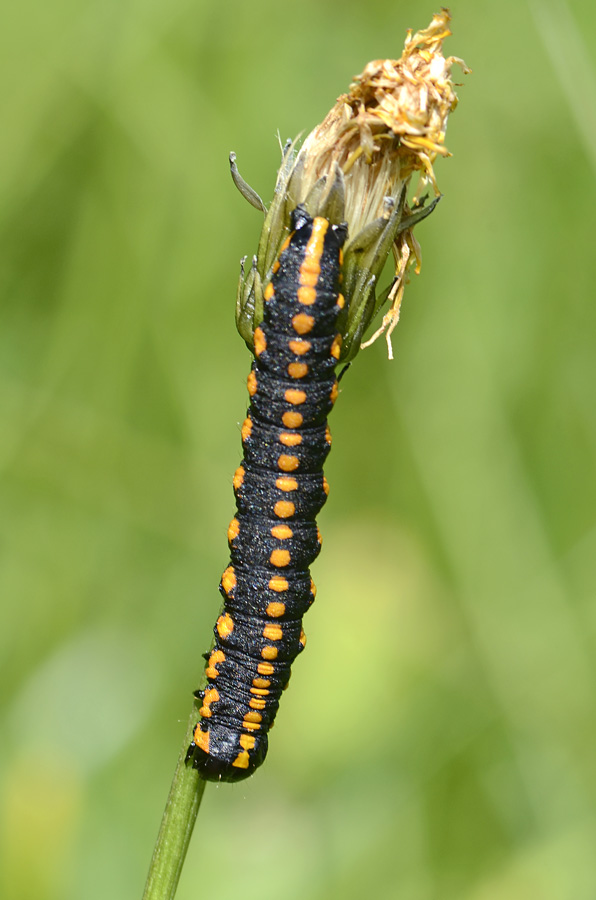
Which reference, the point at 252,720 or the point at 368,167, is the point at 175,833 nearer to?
the point at 252,720

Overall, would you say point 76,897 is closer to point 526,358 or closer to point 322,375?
point 322,375

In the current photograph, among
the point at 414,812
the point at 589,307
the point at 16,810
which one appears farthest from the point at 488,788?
the point at 589,307

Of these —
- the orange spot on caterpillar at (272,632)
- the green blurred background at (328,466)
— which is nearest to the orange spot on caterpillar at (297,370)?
the orange spot on caterpillar at (272,632)

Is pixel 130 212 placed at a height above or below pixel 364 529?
above

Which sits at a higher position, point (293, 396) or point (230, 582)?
point (293, 396)

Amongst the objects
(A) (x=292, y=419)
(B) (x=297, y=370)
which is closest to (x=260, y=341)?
(B) (x=297, y=370)

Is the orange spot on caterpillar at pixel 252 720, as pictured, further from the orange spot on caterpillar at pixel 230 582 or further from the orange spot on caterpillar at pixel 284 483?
the orange spot on caterpillar at pixel 284 483

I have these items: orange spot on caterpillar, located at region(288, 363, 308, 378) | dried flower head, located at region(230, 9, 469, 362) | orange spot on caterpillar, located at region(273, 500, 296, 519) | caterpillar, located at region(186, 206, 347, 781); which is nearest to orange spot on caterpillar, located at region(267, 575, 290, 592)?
caterpillar, located at region(186, 206, 347, 781)
